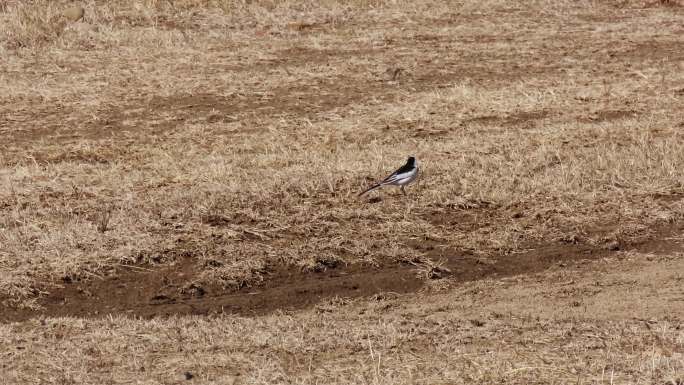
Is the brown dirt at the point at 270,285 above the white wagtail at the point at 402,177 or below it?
below

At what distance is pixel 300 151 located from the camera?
11.9 m

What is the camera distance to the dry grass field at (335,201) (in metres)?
6.87

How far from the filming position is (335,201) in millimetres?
9977

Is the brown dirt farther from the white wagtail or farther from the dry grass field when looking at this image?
the white wagtail

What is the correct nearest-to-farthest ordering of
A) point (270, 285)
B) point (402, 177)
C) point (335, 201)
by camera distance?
point (270, 285), point (402, 177), point (335, 201)

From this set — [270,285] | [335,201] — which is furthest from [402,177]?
[270,285]

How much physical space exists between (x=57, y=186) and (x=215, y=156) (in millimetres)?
1836

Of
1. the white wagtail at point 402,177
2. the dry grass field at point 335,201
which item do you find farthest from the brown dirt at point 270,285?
the white wagtail at point 402,177

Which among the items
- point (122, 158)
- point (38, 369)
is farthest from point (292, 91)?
point (38, 369)

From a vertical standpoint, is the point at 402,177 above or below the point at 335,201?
above

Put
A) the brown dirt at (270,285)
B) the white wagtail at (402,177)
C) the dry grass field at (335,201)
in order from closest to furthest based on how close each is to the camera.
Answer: the dry grass field at (335,201), the brown dirt at (270,285), the white wagtail at (402,177)

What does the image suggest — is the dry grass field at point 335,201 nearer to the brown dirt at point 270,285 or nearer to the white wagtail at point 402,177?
the brown dirt at point 270,285

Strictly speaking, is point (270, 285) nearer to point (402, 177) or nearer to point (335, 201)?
point (335, 201)

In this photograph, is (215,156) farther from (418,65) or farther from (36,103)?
(418,65)
